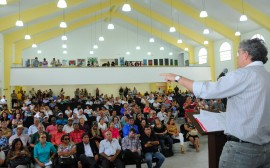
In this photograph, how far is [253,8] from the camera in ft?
48.4

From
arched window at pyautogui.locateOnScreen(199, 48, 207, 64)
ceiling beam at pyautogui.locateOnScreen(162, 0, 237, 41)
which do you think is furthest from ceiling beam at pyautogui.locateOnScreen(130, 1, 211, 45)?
arched window at pyautogui.locateOnScreen(199, 48, 207, 64)

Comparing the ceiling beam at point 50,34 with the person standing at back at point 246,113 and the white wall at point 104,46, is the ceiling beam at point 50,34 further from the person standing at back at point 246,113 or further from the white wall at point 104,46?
the person standing at back at point 246,113

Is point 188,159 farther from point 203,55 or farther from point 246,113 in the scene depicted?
point 203,55

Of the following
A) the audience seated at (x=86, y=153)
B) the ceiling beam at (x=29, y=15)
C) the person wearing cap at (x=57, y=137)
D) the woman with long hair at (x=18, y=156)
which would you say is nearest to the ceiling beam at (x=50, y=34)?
the ceiling beam at (x=29, y=15)

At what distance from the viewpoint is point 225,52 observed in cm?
2170

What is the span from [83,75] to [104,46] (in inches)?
359

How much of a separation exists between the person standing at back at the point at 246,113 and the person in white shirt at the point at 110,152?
16.1ft

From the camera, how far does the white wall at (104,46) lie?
25.4m

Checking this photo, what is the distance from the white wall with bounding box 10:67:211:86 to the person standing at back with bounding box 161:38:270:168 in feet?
53.9

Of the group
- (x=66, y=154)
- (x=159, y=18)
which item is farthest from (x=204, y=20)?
(x=66, y=154)

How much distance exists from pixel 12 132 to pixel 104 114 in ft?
11.9

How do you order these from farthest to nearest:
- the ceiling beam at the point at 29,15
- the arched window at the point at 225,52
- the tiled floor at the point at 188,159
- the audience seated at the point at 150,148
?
1. the arched window at the point at 225,52
2. the ceiling beam at the point at 29,15
3. the tiled floor at the point at 188,159
4. the audience seated at the point at 150,148

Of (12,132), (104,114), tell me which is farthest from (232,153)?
(104,114)

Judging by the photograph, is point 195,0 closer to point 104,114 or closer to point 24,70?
point 104,114
